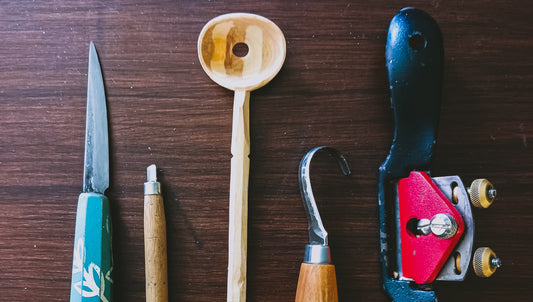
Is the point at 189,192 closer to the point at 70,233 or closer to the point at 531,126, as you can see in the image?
the point at 70,233

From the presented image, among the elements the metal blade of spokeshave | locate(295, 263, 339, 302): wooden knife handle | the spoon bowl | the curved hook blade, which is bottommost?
locate(295, 263, 339, 302): wooden knife handle

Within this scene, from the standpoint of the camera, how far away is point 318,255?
60cm

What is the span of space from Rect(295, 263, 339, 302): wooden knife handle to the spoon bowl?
27cm

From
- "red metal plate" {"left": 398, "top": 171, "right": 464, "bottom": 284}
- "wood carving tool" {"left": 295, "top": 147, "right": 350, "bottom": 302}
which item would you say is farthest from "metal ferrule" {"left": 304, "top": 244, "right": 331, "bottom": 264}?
"red metal plate" {"left": 398, "top": 171, "right": 464, "bottom": 284}

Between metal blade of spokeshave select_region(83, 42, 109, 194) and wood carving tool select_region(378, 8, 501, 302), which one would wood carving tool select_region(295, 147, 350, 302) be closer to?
wood carving tool select_region(378, 8, 501, 302)

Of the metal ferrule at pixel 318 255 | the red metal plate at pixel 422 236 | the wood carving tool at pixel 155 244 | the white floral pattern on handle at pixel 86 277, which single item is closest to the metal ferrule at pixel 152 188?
the wood carving tool at pixel 155 244

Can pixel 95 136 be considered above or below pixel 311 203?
above

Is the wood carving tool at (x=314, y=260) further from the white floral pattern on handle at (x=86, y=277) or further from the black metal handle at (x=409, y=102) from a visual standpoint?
the white floral pattern on handle at (x=86, y=277)

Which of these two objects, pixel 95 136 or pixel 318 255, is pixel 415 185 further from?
pixel 95 136

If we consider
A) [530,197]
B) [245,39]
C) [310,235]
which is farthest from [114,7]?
[530,197]

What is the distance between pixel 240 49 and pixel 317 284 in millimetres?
349

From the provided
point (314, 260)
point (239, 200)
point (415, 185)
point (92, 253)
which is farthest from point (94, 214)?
point (415, 185)

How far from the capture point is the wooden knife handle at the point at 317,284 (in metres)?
0.58

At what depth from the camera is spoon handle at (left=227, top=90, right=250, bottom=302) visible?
0.63 meters
